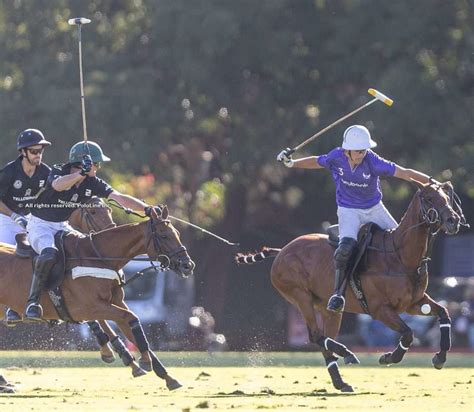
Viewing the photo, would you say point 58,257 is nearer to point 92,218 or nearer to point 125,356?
point 125,356

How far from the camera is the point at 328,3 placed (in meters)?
27.0

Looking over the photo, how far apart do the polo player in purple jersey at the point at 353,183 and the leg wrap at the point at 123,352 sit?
5.93 ft

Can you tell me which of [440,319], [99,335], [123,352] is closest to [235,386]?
[99,335]

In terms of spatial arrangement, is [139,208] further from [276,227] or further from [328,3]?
[276,227]

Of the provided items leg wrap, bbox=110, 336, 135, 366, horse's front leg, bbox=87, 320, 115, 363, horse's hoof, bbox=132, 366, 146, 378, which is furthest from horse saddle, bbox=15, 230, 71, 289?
horse's hoof, bbox=132, 366, 146, 378

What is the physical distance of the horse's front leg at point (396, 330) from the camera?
13023mm

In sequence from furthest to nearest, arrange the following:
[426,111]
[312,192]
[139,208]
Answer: [312,192]
[426,111]
[139,208]

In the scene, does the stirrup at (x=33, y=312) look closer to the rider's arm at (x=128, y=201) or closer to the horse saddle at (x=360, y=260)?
the rider's arm at (x=128, y=201)

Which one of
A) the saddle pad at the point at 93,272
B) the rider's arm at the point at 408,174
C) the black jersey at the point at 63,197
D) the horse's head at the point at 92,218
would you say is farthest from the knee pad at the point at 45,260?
the rider's arm at the point at 408,174

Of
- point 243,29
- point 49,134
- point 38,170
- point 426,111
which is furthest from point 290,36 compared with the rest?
point 38,170

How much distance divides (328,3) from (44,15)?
4.97 meters

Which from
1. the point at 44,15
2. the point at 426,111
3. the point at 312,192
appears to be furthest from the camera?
the point at 312,192

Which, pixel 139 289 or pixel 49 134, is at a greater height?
pixel 49 134

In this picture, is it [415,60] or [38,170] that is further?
[415,60]
